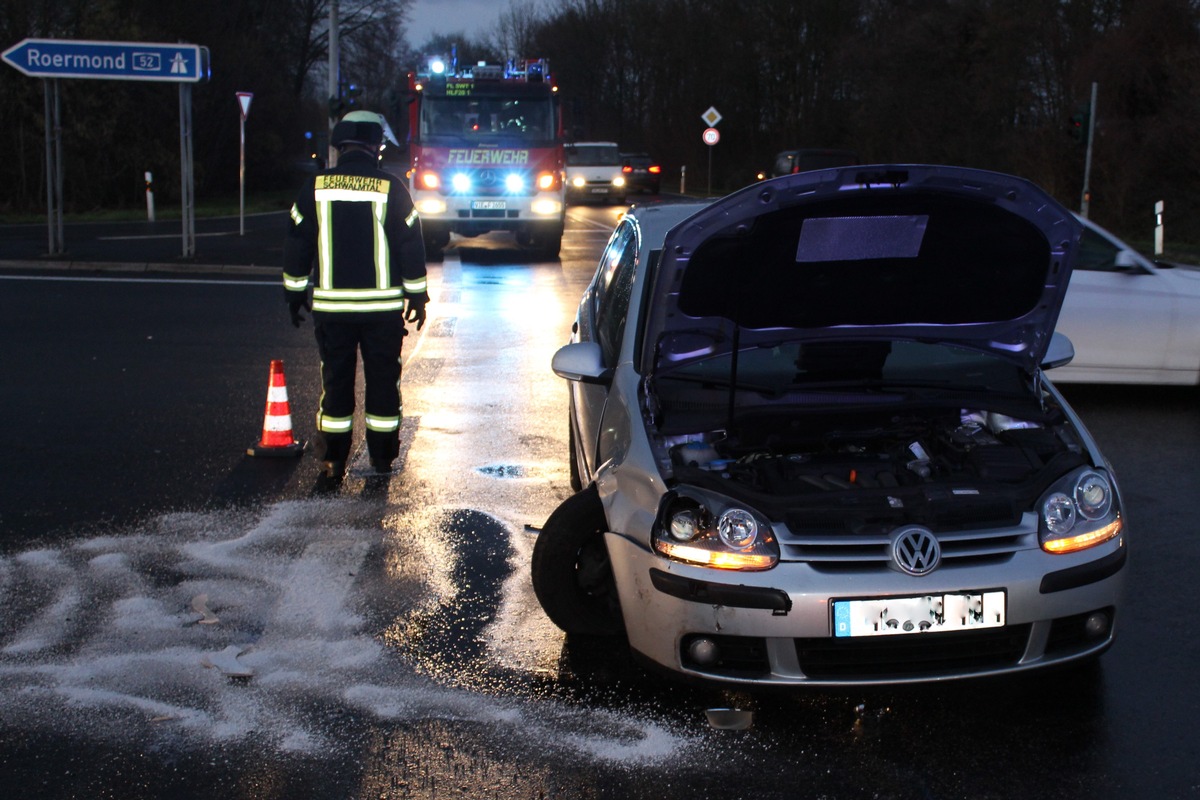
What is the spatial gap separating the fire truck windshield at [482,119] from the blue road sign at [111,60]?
423cm

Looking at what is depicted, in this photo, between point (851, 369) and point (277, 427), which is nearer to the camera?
point (851, 369)

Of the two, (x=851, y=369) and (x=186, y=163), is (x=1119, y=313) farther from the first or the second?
(x=186, y=163)

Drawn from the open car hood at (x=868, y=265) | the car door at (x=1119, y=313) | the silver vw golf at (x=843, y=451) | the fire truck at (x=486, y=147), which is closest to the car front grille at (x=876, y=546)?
the silver vw golf at (x=843, y=451)

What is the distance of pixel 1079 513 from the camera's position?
4.26 metres

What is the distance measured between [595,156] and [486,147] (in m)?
19.3

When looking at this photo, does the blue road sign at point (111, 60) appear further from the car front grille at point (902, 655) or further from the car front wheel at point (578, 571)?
the car front grille at point (902, 655)

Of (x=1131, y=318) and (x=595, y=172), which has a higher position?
(x=595, y=172)

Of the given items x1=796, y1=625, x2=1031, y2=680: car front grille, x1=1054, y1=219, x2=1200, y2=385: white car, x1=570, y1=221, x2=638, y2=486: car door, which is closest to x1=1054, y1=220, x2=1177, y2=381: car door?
x1=1054, y1=219, x2=1200, y2=385: white car

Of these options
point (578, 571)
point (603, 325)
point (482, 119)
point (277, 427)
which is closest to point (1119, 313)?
point (603, 325)

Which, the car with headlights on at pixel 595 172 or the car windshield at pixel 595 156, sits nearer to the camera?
the car with headlights on at pixel 595 172

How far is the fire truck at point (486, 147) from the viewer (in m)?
21.1

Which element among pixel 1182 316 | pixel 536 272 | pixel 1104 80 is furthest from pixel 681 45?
pixel 1182 316

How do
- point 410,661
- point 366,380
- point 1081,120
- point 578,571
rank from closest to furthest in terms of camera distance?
1. point 410,661
2. point 578,571
3. point 366,380
4. point 1081,120

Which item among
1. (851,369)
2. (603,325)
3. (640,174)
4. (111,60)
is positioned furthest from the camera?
(640,174)
